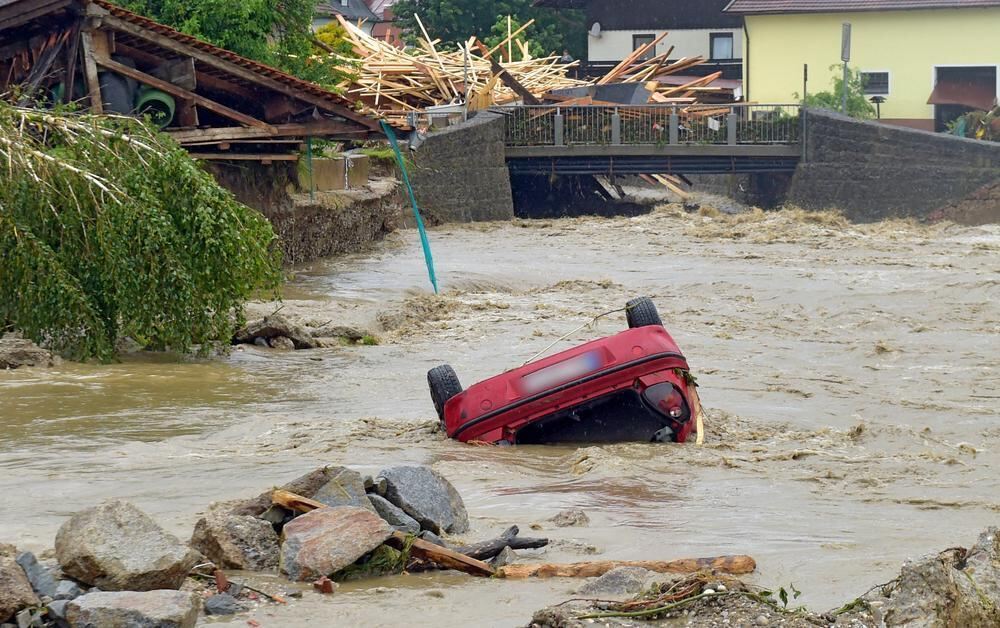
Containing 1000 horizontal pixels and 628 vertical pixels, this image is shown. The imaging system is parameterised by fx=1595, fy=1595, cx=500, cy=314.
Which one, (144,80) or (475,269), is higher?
(144,80)

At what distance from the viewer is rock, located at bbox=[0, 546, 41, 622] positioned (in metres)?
5.57

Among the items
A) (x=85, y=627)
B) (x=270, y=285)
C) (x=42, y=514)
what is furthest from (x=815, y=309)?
(x=85, y=627)

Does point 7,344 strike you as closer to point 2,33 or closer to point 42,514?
point 42,514

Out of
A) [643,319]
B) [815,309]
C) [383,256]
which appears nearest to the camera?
[643,319]

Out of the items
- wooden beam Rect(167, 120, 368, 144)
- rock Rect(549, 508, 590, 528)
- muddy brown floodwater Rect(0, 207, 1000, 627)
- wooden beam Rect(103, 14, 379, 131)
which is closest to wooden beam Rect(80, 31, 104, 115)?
wooden beam Rect(103, 14, 379, 131)

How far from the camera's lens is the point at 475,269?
81.7 ft

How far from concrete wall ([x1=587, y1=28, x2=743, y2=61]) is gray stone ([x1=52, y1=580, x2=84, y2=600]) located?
49.9m

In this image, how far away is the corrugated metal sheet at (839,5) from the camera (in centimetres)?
4644

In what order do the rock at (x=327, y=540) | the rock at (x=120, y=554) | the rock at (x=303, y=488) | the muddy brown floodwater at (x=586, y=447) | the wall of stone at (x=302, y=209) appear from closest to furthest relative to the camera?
the rock at (x=120, y=554) < the rock at (x=327, y=540) < the rock at (x=303, y=488) < the muddy brown floodwater at (x=586, y=447) < the wall of stone at (x=302, y=209)

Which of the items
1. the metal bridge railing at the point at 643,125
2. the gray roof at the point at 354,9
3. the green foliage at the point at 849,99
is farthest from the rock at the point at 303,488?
the gray roof at the point at 354,9

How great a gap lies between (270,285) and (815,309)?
794 cm

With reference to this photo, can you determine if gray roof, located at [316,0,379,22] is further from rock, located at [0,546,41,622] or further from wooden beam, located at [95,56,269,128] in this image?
rock, located at [0,546,41,622]

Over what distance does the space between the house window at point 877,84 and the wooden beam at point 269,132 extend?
28539 mm

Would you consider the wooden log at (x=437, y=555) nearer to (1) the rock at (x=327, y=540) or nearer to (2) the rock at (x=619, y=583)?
(1) the rock at (x=327, y=540)
